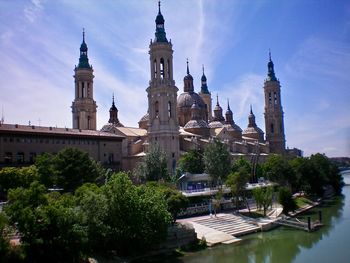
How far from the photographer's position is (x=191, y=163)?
227 feet

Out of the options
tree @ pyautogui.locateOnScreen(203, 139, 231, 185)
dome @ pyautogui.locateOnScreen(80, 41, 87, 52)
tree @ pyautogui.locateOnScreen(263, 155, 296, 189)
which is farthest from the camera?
dome @ pyautogui.locateOnScreen(80, 41, 87, 52)

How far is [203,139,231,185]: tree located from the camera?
196 ft

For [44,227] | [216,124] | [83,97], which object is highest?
[83,97]

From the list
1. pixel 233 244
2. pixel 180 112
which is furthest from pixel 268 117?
pixel 233 244

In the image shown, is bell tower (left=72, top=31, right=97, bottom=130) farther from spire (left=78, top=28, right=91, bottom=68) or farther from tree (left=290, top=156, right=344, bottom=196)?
tree (left=290, top=156, right=344, bottom=196)

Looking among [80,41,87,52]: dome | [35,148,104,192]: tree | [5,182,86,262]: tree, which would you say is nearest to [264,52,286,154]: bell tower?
[80,41,87,52]: dome

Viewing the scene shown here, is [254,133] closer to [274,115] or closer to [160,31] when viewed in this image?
[274,115]

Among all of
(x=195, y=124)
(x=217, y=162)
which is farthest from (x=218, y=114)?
(x=217, y=162)

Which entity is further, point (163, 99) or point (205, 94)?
point (205, 94)

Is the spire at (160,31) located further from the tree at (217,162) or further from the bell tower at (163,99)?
the tree at (217,162)

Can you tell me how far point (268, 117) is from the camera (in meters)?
121

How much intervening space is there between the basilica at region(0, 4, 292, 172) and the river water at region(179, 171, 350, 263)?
25.8 meters

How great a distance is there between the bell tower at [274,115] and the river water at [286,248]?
238ft

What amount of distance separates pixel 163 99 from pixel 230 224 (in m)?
31.9
